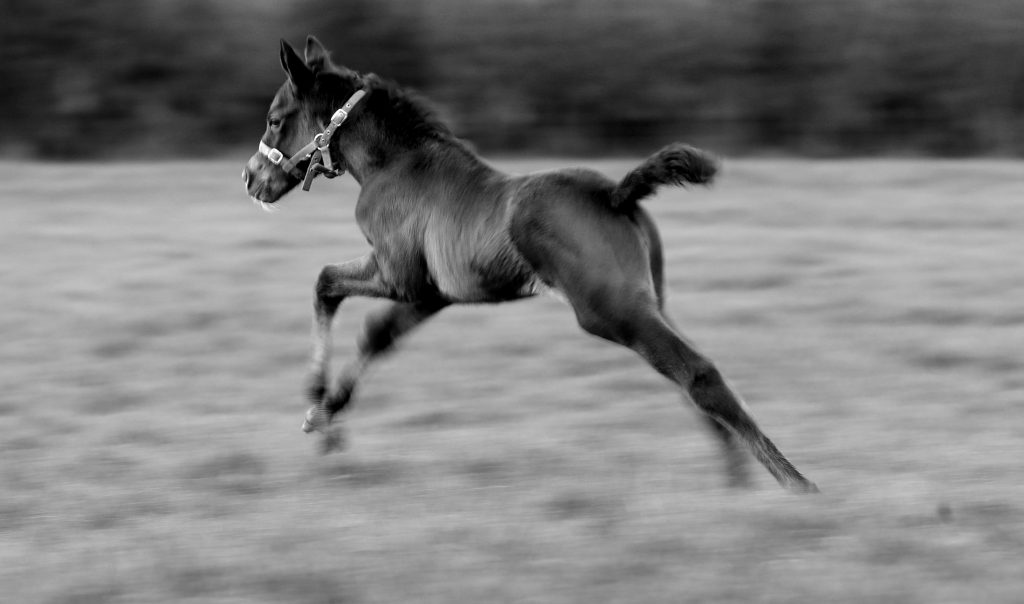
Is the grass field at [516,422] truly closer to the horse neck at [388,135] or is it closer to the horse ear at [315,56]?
the horse neck at [388,135]

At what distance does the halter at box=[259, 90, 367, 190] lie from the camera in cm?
621

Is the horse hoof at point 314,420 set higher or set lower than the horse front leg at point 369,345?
lower

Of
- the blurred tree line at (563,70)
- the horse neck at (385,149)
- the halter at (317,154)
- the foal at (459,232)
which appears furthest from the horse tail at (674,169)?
the blurred tree line at (563,70)

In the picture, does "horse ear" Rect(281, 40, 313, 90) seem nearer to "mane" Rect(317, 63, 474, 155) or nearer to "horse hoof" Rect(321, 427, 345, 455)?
"mane" Rect(317, 63, 474, 155)

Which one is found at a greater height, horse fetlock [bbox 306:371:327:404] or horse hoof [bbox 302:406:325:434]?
horse fetlock [bbox 306:371:327:404]

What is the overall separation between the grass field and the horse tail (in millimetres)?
1203

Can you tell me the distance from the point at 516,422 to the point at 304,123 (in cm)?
184

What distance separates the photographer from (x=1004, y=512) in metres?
5.18

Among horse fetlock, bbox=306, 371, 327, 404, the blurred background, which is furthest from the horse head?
the blurred background

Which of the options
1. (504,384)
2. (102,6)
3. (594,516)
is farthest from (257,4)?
(594,516)

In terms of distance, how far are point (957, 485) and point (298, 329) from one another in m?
4.75

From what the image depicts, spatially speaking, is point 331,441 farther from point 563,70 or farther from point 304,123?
point 563,70

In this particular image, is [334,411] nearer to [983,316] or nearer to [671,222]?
[983,316]

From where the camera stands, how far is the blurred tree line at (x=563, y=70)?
1531 cm
